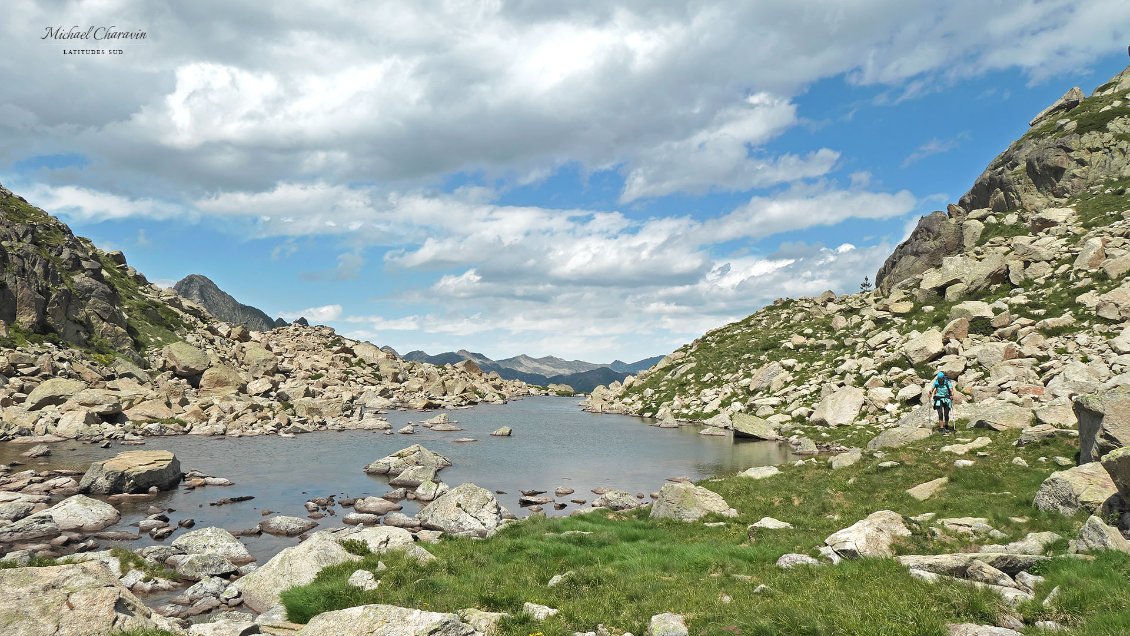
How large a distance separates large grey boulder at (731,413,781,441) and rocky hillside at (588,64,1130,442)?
1795 mm

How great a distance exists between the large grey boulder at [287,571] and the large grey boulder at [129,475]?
23551 millimetres

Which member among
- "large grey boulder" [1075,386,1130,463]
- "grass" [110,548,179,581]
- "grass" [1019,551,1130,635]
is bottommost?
"grass" [110,548,179,581]

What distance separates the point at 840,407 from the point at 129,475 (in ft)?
191

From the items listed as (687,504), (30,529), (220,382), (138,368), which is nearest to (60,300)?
(138,368)

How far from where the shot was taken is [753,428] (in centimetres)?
6278

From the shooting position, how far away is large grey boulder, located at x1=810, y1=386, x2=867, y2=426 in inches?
2233

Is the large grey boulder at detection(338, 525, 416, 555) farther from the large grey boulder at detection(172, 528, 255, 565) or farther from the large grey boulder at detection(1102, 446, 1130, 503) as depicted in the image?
the large grey boulder at detection(1102, 446, 1130, 503)

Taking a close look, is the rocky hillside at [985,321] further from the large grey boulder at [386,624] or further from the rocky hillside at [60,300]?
the rocky hillside at [60,300]

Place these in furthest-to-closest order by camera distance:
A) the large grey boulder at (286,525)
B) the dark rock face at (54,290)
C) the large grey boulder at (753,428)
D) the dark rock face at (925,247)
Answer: the dark rock face at (925,247) < the dark rock face at (54,290) < the large grey boulder at (753,428) < the large grey boulder at (286,525)

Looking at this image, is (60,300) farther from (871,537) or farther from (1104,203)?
(1104,203)

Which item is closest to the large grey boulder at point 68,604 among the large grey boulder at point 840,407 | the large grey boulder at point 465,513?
the large grey boulder at point 465,513

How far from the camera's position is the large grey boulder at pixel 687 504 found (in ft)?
86.5

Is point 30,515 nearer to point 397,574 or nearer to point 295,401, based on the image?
point 397,574

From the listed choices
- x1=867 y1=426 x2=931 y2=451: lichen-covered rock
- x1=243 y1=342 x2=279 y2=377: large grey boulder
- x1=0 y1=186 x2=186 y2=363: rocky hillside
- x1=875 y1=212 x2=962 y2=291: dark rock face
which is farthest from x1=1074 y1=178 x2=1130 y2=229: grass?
x1=0 y1=186 x2=186 y2=363: rocky hillside
